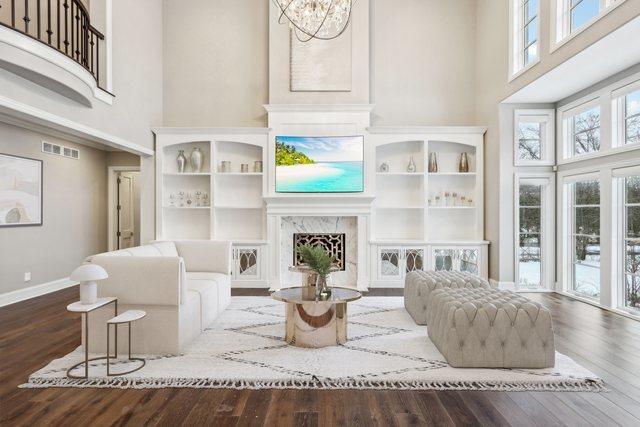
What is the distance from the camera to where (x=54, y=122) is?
4.28 m

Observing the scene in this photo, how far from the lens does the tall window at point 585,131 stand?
525cm

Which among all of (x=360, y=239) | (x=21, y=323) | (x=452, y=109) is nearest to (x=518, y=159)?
(x=452, y=109)

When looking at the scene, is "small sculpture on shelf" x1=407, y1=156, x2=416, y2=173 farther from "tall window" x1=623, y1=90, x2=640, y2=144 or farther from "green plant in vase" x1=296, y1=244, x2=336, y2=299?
"green plant in vase" x1=296, y1=244, x2=336, y2=299

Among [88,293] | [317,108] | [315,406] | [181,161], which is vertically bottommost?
[315,406]

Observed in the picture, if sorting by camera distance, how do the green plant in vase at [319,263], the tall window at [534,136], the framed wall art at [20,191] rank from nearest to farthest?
the green plant in vase at [319,263] → the framed wall art at [20,191] → the tall window at [534,136]

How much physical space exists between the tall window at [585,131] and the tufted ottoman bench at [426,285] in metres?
2.62

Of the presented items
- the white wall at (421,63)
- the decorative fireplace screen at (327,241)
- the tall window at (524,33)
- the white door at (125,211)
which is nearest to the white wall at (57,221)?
the white door at (125,211)

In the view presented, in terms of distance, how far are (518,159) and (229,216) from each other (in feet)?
15.4

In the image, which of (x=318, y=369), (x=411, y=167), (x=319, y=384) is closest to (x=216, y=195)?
(x=411, y=167)

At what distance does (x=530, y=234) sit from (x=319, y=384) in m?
4.68

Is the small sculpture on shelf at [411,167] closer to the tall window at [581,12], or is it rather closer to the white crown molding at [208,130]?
the white crown molding at [208,130]

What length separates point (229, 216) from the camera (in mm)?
6977

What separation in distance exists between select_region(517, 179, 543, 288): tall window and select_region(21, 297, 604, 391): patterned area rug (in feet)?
9.90

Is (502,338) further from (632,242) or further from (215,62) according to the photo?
(215,62)
